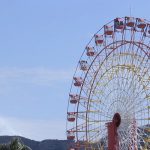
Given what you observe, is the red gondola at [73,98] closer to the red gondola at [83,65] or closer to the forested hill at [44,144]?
the red gondola at [83,65]

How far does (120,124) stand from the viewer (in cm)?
5741

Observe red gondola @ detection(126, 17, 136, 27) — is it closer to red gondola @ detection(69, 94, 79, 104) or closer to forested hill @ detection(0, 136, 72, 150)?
red gondola @ detection(69, 94, 79, 104)

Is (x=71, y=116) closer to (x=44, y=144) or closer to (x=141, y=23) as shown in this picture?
(x=141, y=23)

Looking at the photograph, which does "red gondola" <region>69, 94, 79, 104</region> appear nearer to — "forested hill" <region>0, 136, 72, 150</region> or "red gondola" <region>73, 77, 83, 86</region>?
"red gondola" <region>73, 77, 83, 86</region>

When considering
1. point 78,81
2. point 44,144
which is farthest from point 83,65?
point 44,144

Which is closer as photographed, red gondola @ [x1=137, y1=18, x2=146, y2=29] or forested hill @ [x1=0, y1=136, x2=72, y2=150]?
red gondola @ [x1=137, y1=18, x2=146, y2=29]

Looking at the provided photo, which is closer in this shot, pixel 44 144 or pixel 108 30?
pixel 108 30

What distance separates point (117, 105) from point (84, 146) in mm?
6004

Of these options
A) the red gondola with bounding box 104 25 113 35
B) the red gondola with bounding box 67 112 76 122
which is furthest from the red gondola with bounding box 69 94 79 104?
the red gondola with bounding box 104 25 113 35

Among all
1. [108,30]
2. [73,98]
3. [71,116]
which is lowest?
[71,116]

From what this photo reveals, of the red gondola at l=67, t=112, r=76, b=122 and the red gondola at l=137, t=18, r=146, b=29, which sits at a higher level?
the red gondola at l=137, t=18, r=146, b=29

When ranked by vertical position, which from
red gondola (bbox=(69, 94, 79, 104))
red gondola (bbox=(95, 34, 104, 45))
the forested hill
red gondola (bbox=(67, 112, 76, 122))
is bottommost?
red gondola (bbox=(67, 112, 76, 122))

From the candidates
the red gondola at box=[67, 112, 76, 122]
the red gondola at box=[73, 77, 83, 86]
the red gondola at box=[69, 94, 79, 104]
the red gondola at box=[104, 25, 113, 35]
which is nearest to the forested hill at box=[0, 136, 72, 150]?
the red gondola at box=[69, 94, 79, 104]

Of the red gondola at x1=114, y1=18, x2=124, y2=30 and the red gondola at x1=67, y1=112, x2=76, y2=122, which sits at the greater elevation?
the red gondola at x1=114, y1=18, x2=124, y2=30
